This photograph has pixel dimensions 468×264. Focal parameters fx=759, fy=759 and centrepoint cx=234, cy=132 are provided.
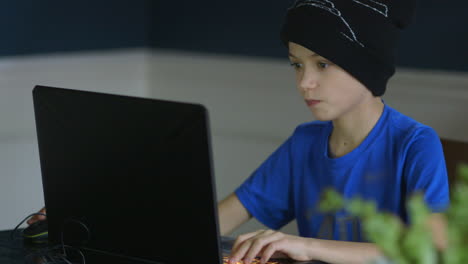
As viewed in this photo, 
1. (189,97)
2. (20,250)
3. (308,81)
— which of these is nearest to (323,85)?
(308,81)

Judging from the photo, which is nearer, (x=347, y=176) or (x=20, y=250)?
(x=20, y=250)

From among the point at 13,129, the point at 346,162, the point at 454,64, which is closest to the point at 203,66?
the point at 13,129

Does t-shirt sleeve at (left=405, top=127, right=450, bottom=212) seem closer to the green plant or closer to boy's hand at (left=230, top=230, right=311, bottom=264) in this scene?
boy's hand at (left=230, top=230, right=311, bottom=264)

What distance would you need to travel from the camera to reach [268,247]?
1521 mm

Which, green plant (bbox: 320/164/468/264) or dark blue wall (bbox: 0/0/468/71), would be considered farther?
dark blue wall (bbox: 0/0/468/71)

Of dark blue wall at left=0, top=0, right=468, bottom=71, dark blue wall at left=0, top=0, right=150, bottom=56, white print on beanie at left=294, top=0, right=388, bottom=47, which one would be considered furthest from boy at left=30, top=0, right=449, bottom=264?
dark blue wall at left=0, top=0, right=150, bottom=56

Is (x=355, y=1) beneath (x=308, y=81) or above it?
above

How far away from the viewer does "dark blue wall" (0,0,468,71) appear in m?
2.71

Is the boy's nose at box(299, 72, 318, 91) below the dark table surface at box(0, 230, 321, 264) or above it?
above

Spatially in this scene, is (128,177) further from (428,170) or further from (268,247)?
(428,170)

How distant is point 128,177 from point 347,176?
67 centimetres

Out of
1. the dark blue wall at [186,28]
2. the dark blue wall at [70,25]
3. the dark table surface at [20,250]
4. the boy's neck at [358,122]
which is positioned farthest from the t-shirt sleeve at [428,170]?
the dark blue wall at [70,25]

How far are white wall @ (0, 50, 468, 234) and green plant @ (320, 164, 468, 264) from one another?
216 cm

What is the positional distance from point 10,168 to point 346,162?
178 cm
